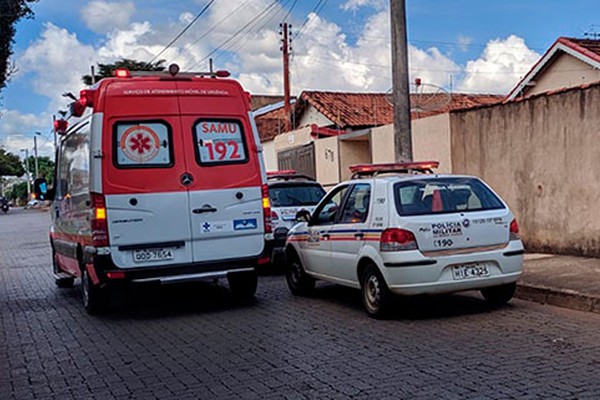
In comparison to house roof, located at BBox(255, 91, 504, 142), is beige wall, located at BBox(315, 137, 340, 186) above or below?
below

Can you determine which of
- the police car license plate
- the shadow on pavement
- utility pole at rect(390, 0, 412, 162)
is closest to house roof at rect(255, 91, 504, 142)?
utility pole at rect(390, 0, 412, 162)

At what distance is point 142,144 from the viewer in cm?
824

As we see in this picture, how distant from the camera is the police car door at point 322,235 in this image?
8.70m

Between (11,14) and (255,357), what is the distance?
7.96 meters

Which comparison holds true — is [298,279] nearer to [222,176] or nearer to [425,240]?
[222,176]

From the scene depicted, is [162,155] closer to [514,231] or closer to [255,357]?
[255,357]

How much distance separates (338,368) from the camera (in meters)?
5.75

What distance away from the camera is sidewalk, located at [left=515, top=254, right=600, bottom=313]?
7738 mm

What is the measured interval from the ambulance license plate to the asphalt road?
2.50ft

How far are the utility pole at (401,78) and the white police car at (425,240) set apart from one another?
3.75 metres

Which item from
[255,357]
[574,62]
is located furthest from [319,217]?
[574,62]

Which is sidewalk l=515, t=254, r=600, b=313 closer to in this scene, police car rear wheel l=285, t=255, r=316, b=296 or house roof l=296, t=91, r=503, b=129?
police car rear wheel l=285, t=255, r=316, b=296

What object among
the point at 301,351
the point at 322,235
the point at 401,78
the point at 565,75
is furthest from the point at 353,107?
the point at 301,351

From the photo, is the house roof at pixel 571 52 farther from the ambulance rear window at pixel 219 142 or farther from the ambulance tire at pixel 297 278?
the ambulance rear window at pixel 219 142
